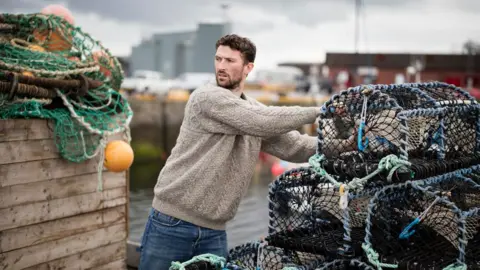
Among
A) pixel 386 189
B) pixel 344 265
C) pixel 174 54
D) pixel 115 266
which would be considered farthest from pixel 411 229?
pixel 174 54

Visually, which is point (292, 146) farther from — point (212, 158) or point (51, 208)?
point (51, 208)

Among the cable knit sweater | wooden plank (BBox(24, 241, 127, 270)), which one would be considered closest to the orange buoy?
wooden plank (BBox(24, 241, 127, 270))

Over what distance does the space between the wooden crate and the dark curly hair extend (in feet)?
5.32

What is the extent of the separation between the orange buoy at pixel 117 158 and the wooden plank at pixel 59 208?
0.28 m

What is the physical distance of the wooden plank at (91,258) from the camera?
4.06m

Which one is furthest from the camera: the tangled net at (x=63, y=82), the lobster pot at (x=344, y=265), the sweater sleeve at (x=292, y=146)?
the tangled net at (x=63, y=82)

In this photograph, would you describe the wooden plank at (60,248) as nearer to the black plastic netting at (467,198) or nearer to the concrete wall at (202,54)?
the black plastic netting at (467,198)

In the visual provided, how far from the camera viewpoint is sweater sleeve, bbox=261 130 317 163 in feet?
10.3

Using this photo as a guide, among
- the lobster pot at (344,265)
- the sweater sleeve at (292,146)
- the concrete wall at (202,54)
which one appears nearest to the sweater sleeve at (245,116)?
the sweater sleeve at (292,146)

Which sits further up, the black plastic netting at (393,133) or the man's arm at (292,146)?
the black plastic netting at (393,133)

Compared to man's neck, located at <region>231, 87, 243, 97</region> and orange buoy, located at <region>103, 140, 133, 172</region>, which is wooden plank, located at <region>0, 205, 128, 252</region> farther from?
man's neck, located at <region>231, 87, 243, 97</region>

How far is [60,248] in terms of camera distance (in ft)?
13.5

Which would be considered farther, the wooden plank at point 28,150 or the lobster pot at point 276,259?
the wooden plank at point 28,150

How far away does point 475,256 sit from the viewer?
8.49ft
